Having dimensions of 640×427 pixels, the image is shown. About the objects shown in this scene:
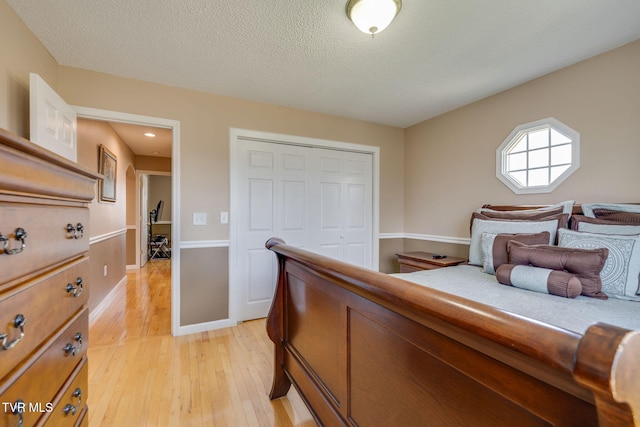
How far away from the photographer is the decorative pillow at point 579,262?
5.07ft

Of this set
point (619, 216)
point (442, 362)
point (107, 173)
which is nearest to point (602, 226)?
point (619, 216)

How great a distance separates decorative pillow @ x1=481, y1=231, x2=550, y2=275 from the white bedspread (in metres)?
0.16

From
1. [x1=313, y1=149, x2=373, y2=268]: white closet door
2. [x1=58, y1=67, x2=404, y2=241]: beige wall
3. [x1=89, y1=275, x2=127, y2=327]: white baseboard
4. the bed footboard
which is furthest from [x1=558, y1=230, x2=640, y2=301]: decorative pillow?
[x1=89, y1=275, x2=127, y2=327]: white baseboard

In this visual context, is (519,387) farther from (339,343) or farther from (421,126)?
(421,126)

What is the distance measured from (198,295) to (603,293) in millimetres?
3163

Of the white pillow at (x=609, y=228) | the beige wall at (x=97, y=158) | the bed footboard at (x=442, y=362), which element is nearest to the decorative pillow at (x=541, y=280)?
the white pillow at (x=609, y=228)

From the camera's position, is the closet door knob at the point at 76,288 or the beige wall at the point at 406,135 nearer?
the closet door knob at the point at 76,288

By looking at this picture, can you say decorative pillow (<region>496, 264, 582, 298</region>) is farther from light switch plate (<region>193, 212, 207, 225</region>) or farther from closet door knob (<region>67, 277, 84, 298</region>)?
light switch plate (<region>193, 212, 207, 225</region>)

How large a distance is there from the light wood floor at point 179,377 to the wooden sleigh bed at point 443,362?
0.58m

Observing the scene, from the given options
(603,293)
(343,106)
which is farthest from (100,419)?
(343,106)

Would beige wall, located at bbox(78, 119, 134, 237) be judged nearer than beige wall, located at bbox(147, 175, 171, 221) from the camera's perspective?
Yes

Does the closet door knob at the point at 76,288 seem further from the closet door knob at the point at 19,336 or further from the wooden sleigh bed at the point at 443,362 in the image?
the wooden sleigh bed at the point at 443,362

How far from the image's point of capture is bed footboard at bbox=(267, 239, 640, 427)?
0.33 m

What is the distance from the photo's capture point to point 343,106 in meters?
3.18
